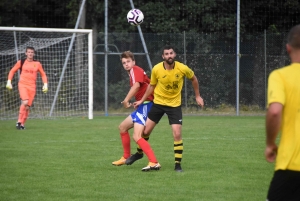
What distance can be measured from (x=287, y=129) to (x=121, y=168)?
5.10 meters

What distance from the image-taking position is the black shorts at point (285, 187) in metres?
4.13

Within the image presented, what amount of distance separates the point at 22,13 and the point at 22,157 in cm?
1701

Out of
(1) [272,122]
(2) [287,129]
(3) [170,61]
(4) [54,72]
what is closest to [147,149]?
(3) [170,61]

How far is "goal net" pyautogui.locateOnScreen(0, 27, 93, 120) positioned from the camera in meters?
20.1

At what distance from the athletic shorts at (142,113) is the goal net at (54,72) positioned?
35.5ft

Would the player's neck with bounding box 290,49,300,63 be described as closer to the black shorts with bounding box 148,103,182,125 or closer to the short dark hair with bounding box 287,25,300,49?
the short dark hair with bounding box 287,25,300,49

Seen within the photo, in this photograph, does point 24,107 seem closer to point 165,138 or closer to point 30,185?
point 165,138

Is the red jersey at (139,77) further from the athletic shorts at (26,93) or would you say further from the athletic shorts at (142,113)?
the athletic shorts at (26,93)

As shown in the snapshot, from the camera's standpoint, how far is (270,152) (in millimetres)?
4156

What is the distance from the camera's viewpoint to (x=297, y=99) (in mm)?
4121

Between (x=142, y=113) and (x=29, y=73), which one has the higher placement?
(x=29, y=73)

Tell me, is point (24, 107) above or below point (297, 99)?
below

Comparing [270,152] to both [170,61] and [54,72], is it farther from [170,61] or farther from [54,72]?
[54,72]

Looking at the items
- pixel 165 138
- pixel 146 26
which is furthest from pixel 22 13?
pixel 165 138
